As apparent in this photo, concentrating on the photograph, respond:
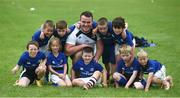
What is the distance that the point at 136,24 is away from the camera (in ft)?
65.2

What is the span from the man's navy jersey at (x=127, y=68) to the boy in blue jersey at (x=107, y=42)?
0.59m

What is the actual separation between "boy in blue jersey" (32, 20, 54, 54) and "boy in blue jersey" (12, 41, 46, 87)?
306 millimetres

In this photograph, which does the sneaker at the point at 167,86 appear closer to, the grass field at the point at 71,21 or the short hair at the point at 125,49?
the grass field at the point at 71,21

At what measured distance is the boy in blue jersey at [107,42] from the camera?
8.74 metres

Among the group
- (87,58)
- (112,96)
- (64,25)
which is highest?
(64,25)

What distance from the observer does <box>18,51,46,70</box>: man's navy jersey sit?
876 cm

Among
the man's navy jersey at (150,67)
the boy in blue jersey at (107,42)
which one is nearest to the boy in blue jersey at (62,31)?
the boy in blue jersey at (107,42)

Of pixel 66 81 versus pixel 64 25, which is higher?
pixel 64 25

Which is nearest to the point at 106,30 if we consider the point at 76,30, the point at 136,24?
the point at 76,30

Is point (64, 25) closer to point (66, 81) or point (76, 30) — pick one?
point (76, 30)

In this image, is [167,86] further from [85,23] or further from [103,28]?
[85,23]

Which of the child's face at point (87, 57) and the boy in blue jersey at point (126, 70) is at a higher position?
the child's face at point (87, 57)

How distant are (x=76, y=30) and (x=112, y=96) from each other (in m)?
1.81

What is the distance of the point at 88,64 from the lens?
8.73 metres
